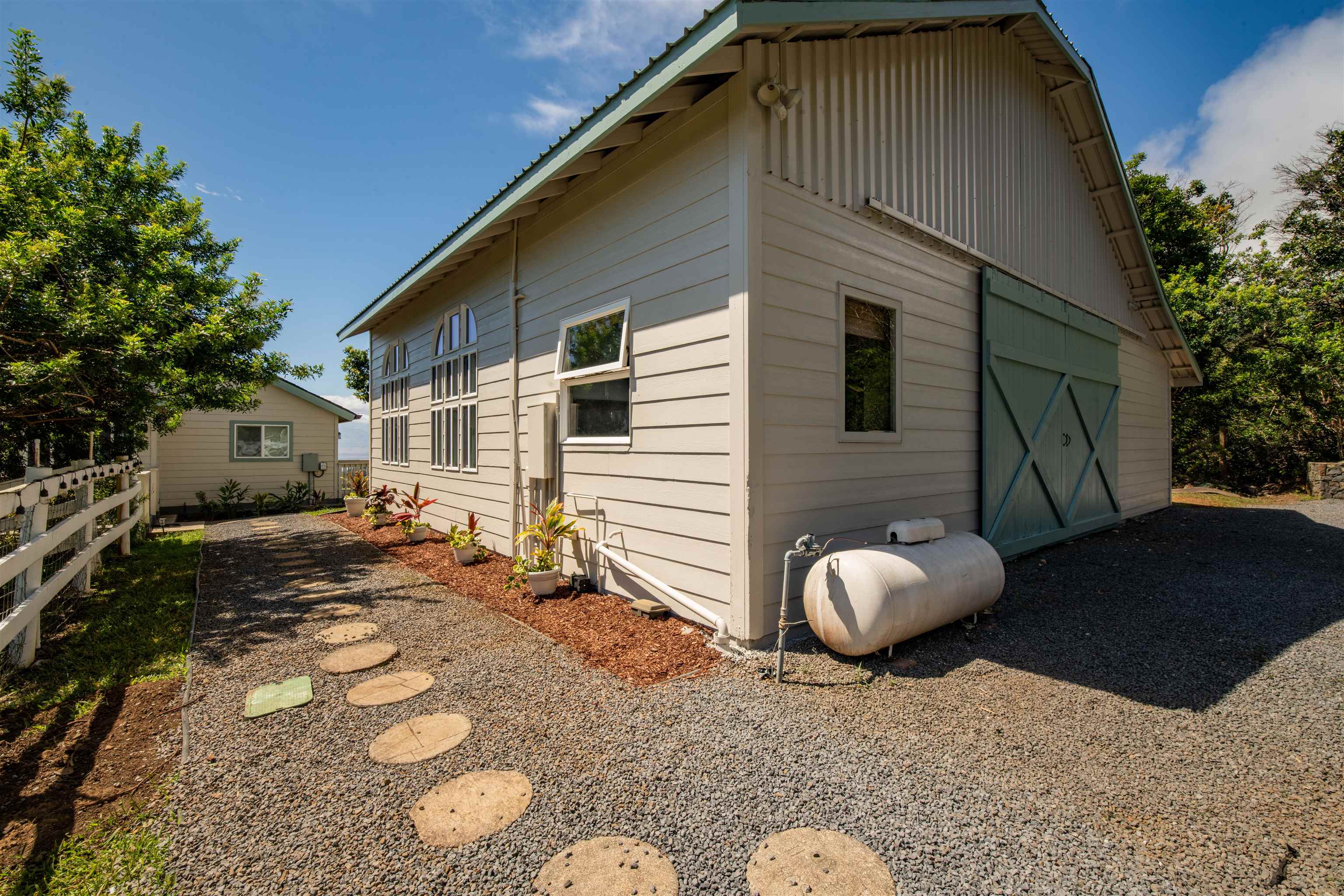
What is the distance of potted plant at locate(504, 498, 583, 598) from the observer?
17.1ft

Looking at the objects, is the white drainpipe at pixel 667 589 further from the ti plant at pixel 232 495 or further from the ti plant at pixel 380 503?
the ti plant at pixel 232 495

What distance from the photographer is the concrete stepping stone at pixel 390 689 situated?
320 cm

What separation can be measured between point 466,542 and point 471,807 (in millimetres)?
4885

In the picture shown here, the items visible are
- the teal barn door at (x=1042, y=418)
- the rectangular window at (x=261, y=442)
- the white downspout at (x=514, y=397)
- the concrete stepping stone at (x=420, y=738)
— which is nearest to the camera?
the concrete stepping stone at (x=420, y=738)

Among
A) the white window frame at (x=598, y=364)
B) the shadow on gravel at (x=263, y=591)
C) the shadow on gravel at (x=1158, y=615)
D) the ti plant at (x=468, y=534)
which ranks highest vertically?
the white window frame at (x=598, y=364)

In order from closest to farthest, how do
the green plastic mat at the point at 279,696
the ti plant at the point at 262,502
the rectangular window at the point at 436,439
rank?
the green plastic mat at the point at 279,696
the rectangular window at the point at 436,439
the ti plant at the point at 262,502

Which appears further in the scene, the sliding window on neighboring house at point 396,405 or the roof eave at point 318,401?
the roof eave at point 318,401

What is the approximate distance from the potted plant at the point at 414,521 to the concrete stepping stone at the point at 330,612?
297 centimetres

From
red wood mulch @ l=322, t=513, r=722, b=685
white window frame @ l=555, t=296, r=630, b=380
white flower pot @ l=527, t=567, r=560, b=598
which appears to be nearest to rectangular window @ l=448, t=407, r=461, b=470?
red wood mulch @ l=322, t=513, r=722, b=685

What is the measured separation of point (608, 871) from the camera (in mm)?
1885

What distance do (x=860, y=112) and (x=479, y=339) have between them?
5153mm

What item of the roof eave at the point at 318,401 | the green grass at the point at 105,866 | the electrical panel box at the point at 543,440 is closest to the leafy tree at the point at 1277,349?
the electrical panel box at the point at 543,440

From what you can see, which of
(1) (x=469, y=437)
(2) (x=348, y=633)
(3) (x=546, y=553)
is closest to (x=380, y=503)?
(1) (x=469, y=437)

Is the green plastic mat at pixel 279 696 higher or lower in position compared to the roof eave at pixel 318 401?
lower
